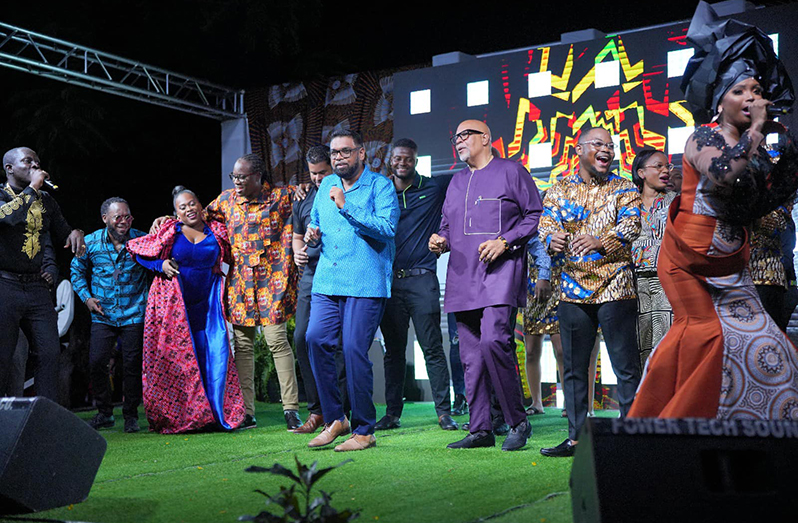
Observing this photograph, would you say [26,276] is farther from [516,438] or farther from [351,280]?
[516,438]

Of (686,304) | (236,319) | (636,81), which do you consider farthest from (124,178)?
(686,304)

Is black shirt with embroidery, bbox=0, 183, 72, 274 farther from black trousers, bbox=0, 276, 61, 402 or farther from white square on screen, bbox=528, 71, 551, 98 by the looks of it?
white square on screen, bbox=528, 71, 551, 98

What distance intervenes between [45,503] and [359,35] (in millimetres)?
8825

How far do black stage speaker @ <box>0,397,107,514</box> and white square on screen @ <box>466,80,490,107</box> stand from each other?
614 cm

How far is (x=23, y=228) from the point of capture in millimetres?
5578

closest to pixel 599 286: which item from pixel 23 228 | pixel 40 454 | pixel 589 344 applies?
pixel 589 344

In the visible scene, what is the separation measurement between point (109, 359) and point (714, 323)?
5157mm

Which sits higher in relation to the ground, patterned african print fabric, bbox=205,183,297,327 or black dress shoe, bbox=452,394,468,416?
patterned african print fabric, bbox=205,183,297,327

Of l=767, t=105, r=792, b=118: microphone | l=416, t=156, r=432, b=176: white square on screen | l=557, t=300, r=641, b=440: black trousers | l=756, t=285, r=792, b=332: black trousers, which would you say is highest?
l=416, t=156, r=432, b=176: white square on screen

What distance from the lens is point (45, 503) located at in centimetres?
337

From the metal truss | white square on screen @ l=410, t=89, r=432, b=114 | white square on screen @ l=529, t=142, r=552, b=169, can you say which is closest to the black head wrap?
white square on screen @ l=529, t=142, r=552, b=169

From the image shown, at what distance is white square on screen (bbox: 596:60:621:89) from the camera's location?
321 inches

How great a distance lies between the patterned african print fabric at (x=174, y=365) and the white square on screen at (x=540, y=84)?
3.88 m

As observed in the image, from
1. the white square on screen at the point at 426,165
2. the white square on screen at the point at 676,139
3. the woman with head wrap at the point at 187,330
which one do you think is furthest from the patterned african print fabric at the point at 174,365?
the white square on screen at the point at 676,139
